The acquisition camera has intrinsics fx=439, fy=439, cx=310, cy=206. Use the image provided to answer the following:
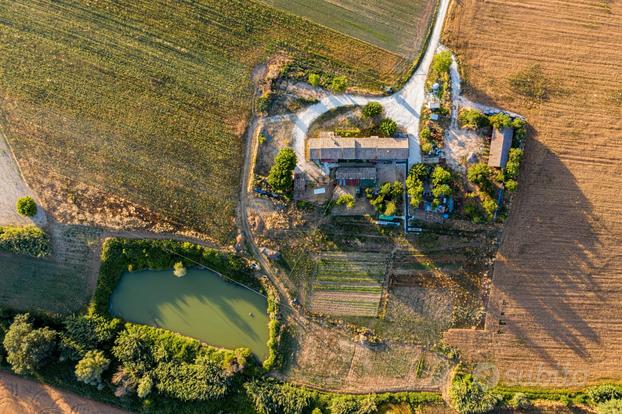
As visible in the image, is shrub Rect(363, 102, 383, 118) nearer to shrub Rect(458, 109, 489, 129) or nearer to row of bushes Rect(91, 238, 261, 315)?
shrub Rect(458, 109, 489, 129)

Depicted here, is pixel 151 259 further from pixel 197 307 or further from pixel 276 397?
pixel 276 397

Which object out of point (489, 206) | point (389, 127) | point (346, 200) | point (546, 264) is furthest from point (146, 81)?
point (546, 264)

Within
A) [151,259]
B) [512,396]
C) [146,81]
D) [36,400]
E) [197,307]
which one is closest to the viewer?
[146,81]

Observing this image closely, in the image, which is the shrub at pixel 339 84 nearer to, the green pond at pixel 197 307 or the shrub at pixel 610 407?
the green pond at pixel 197 307

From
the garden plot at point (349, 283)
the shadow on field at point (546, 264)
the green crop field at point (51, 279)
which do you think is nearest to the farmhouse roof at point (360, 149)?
the garden plot at point (349, 283)

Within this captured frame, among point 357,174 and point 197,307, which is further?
point 197,307

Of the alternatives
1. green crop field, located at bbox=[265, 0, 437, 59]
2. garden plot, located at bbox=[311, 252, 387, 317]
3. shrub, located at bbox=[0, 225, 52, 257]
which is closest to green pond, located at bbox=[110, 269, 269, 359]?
garden plot, located at bbox=[311, 252, 387, 317]
